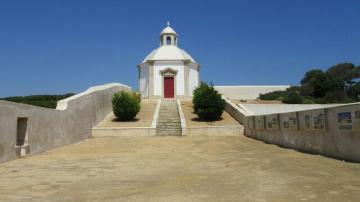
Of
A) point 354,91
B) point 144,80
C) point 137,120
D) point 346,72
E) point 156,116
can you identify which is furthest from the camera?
point 346,72

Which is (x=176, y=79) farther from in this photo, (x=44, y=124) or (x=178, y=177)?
(x=178, y=177)

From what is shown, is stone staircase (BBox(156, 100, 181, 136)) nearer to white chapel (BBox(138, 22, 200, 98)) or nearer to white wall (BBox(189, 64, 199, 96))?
white chapel (BBox(138, 22, 200, 98))

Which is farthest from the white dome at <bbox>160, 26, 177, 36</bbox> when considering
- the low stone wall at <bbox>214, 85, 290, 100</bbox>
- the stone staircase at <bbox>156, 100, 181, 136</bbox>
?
the stone staircase at <bbox>156, 100, 181, 136</bbox>

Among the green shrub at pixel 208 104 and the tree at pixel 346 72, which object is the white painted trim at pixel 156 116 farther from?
the tree at pixel 346 72

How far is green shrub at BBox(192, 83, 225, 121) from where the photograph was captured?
814 inches

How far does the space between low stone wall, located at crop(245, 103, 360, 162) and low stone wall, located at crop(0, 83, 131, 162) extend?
8.01 metres

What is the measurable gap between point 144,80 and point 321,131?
25013 millimetres

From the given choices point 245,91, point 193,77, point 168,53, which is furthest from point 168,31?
point 245,91

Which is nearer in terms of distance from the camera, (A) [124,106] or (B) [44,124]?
(B) [44,124]

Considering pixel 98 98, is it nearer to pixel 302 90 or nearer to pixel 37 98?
pixel 37 98

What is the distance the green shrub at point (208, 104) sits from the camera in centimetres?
2069

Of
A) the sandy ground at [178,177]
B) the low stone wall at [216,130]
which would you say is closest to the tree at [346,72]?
the low stone wall at [216,130]

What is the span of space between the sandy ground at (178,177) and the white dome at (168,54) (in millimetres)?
21812

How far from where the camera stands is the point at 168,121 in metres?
21.0
